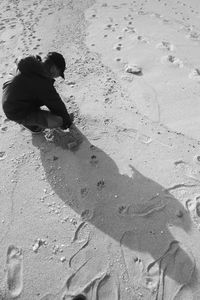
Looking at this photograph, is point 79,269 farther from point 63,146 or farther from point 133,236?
point 63,146

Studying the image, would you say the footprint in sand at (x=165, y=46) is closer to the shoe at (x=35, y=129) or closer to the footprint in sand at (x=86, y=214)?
the shoe at (x=35, y=129)

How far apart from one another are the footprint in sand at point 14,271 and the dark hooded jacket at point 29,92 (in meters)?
1.34

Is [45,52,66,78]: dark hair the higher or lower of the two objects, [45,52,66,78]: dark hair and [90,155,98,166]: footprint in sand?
the higher

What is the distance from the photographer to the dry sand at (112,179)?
9.32 feet

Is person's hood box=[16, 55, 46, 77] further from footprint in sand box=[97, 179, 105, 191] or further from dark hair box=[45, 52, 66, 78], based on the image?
footprint in sand box=[97, 179, 105, 191]

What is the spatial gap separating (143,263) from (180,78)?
2561mm

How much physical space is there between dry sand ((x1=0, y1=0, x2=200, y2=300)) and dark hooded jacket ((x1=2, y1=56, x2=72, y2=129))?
19.1 inches

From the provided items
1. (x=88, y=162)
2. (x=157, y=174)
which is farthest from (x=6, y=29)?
(x=157, y=174)

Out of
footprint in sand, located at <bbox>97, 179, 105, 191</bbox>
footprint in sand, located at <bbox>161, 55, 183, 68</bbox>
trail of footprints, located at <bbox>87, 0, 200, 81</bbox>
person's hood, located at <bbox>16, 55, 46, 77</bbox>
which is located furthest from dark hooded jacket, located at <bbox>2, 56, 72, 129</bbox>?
footprint in sand, located at <bbox>161, 55, 183, 68</bbox>

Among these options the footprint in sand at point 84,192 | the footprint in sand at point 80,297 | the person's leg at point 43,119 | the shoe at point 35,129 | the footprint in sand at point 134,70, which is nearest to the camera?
the footprint in sand at point 80,297

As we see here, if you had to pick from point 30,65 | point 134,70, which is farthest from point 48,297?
point 134,70

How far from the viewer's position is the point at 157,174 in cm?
346

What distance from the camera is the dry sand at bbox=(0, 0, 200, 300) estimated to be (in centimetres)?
284

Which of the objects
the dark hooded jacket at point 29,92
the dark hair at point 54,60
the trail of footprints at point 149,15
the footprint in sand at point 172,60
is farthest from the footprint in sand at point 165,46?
the dark hair at point 54,60
